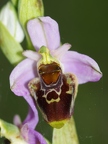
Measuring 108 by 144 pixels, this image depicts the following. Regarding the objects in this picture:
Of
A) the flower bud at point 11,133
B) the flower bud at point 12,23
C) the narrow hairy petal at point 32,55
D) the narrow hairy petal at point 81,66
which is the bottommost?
the flower bud at point 11,133

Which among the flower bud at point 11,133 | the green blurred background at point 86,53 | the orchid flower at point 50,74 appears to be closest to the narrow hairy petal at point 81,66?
the orchid flower at point 50,74

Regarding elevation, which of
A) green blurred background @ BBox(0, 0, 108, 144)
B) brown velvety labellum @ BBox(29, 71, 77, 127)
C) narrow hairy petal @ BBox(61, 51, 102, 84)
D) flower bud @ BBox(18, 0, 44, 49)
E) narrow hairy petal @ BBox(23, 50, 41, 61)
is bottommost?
green blurred background @ BBox(0, 0, 108, 144)

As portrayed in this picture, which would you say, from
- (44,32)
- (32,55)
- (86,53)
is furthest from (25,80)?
(86,53)

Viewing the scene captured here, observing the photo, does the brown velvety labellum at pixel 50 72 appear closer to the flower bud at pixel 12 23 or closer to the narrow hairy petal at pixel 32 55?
the narrow hairy petal at pixel 32 55

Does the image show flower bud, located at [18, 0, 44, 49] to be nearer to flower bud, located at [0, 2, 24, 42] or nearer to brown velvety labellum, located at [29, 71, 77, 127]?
flower bud, located at [0, 2, 24, 42]

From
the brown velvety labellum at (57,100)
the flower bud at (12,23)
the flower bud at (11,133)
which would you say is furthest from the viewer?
the flower bud at (12,23)

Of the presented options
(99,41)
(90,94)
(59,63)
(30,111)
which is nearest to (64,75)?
(59,63)

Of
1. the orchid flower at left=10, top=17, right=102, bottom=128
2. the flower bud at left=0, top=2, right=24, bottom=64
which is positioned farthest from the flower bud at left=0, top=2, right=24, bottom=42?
the orchid flower at left=10, top=17, right=102, bottom=128
